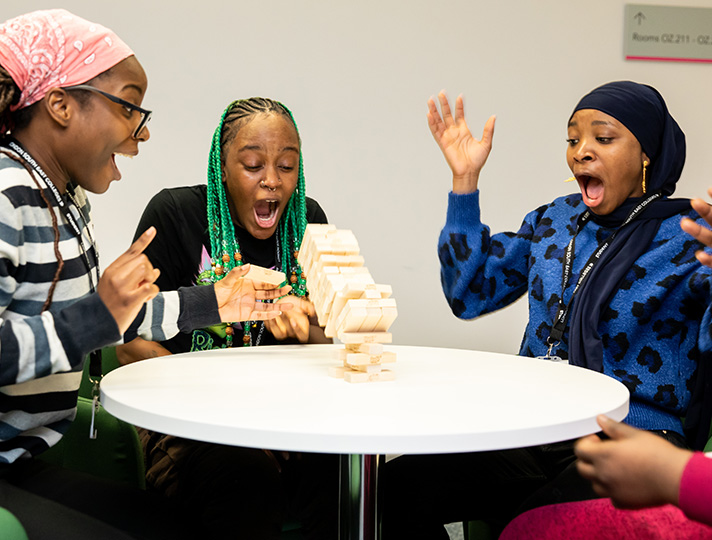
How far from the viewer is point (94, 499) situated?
1635mm

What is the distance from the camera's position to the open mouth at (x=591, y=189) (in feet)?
7.59

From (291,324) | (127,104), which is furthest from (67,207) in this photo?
(291,324)

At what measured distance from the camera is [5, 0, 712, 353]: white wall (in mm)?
3746

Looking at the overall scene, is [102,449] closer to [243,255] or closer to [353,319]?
[243,255]

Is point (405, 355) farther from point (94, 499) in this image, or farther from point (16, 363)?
point (16, 363)

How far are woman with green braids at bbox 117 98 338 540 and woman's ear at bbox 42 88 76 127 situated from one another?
2.78 feet

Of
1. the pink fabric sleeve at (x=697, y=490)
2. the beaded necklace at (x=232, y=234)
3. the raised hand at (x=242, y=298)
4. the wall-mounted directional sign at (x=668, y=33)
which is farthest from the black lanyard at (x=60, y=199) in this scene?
the wall-mounted directional sign at (x=668, y=33)

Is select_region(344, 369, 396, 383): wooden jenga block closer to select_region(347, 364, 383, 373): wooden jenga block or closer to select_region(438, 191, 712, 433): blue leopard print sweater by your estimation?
select_region(347, 364, 383, 373): wooden jenga block

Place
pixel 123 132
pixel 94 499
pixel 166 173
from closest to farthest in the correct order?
pixel 94 499, pixel 123 132, pixel 166 173

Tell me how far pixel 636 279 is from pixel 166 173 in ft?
7.97

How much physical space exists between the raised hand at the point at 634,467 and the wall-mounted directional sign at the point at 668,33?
3414 mm

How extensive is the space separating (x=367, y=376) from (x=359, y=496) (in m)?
0.26

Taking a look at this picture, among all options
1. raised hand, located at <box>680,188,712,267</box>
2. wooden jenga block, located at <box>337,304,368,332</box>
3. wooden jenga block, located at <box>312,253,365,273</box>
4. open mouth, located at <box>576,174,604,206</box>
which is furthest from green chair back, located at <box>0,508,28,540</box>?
open mouth, located at <box>576,174,604,206</box>

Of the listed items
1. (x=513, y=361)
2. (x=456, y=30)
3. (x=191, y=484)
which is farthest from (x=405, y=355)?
→ (x=456, y=30)
